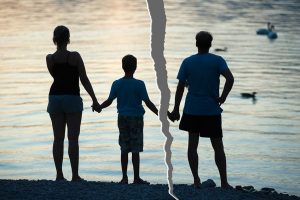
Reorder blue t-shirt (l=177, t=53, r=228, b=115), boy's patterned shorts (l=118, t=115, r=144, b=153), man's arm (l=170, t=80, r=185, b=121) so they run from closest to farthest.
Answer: man's arm (l=170, t=80, r=185, b=121), blue t-shirt (l=177, t=53, r=228, b=115), boy's patterned shorts (l=118, t=115, r=144, b=153)

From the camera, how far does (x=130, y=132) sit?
1162 cm

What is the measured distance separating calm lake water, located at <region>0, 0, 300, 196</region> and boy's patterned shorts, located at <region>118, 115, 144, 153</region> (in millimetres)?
9797

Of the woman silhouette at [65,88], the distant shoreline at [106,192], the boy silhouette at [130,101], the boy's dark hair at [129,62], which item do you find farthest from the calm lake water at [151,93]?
the distant shoreline at [106,192]

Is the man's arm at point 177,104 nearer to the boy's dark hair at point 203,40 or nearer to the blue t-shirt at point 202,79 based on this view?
the blue t-shirt at point 202,79

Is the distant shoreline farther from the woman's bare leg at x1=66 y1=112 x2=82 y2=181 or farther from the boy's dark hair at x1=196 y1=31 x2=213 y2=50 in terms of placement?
the boy's dark hair at x1=196 y1=31 x2=213 y2=50

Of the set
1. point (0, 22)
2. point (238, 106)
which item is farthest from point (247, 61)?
point (0, 22)

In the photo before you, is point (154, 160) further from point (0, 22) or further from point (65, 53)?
point (0, 22)

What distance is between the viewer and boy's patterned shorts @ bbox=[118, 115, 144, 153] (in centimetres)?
1157

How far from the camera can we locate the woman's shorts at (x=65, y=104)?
36.1 feet

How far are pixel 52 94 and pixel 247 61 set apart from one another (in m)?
43.1

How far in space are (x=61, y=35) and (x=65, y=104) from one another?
77 centimetres

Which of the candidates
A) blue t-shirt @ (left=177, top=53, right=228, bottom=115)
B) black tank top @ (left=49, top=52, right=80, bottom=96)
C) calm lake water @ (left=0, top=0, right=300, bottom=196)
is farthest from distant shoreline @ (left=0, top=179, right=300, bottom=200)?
calm lake water @ (left=0, top=0, right=300, bottom=196)

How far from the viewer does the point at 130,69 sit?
11539 mm

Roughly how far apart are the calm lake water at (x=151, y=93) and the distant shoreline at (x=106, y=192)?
35.1 ft
